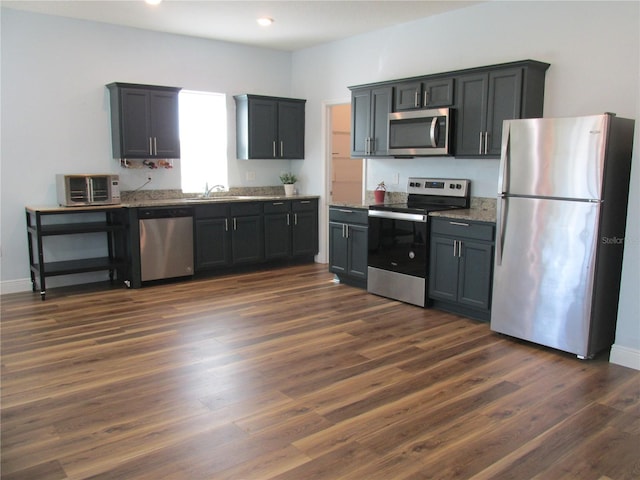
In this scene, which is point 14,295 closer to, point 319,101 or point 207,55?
point 207,55

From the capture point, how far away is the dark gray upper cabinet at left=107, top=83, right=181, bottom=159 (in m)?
5.57

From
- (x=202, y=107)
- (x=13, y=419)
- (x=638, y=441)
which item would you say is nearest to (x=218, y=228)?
(x=202, y=107)

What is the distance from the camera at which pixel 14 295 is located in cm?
526

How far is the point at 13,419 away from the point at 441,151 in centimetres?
392

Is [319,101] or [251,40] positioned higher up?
[251,40]

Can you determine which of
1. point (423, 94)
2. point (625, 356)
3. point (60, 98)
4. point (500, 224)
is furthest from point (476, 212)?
point (60, 98)

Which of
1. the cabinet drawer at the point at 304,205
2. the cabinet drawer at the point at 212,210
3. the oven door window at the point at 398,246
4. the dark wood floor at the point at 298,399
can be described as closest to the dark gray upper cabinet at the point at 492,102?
the oven door window at the point at 398,246

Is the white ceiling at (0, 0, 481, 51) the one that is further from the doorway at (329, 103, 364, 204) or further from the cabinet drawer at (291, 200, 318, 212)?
the cabinet drawer at (291, 200, 318, 212)

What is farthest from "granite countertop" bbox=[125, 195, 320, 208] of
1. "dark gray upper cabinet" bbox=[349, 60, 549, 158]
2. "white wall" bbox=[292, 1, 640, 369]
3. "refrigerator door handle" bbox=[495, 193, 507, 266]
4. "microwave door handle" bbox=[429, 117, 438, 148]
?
"refrigerator door handle" bbox=[495, 193, 507, 266]

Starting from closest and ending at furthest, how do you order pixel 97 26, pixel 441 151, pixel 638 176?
pixel 638 176 → pixel 441 151 → pixel 97 26

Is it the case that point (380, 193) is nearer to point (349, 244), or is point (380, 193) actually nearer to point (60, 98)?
point (349, 244)

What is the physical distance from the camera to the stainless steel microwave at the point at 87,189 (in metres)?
5.22

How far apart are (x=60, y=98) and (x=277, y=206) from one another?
2.67m

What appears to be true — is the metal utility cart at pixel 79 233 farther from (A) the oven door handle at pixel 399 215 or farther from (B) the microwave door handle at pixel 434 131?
(B) the microwave door handle at pixel 434 131
